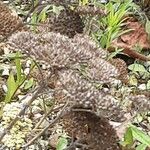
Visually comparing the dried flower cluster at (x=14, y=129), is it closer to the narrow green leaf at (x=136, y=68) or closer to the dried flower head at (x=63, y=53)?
the dried flower head at (x=63, y=53)

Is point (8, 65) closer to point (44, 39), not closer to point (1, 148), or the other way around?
point (1, 148)

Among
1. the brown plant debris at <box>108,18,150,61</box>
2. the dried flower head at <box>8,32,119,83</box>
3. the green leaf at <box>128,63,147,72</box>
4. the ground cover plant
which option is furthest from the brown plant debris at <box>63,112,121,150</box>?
the brown plant debris at <box>108,18,150,61</box>

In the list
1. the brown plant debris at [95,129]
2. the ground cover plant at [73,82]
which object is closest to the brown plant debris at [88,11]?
the ground cover plant at [73,82]

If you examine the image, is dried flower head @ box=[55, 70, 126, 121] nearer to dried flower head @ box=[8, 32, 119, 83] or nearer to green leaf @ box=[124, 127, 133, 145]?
dried flower head @ box=[8, 32, 119, 83]

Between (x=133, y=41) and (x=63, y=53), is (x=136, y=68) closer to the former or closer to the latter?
(x=133, y=41)

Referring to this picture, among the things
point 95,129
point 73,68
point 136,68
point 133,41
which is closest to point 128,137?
point 95,129

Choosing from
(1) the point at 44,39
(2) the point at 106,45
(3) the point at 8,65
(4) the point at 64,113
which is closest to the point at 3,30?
(1) the point at 44,39

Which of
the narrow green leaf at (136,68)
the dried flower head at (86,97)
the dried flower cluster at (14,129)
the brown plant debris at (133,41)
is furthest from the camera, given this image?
the brown plant debris at (133,41)
